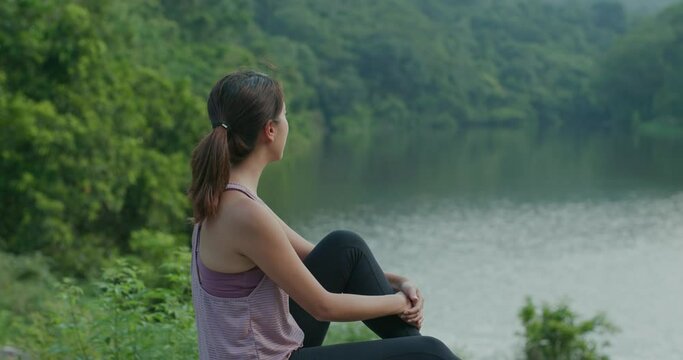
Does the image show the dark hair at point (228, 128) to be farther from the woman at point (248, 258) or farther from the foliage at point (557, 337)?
the foliage at point (557, 337)

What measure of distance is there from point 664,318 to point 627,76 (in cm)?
4974

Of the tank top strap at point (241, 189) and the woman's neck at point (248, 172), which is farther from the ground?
the woman's neck at point (248, 172)

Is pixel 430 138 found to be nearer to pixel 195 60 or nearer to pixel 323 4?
pixel 323 4

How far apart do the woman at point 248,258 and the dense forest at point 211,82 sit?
599mm

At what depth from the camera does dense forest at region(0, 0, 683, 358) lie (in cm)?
1347

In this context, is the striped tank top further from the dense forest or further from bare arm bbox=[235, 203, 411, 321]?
the dense forest

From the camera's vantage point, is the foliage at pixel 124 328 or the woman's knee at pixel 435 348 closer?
the woman's knee at pixel 435 348

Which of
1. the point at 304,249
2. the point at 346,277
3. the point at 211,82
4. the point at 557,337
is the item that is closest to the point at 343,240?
the point at 346,277

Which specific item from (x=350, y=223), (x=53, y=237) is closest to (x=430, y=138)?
(x=350, y=223)

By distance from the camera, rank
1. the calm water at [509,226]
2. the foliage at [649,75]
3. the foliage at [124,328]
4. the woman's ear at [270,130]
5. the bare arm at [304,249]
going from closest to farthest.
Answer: the woman's ear at [270,130]
the bare arm at [304,249]
the foliage at [124,328]
the calm water at [509,226]
the foliage at [649,75]

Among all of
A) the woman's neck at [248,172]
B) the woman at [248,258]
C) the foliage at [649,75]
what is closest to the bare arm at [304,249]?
the woman at [248,258]

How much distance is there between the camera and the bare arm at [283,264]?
217 cm

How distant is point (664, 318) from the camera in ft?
56.1

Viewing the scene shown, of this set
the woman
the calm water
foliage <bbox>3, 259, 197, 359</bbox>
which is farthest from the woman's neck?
the calm water
